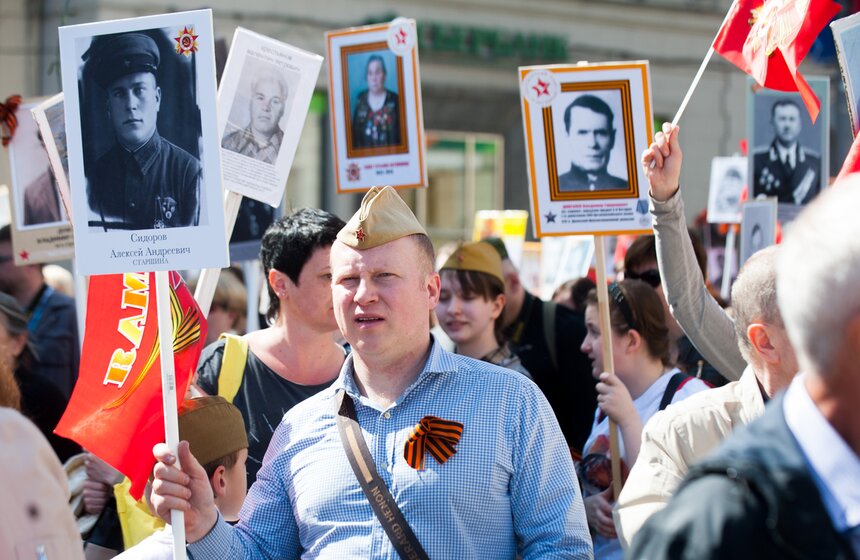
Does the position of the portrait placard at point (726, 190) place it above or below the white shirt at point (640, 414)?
above

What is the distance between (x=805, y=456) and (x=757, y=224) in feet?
16.9

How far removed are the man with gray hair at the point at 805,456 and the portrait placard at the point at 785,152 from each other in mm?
5486

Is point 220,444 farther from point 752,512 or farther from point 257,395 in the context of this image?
point 752,512

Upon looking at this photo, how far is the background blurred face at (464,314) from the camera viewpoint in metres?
5.52

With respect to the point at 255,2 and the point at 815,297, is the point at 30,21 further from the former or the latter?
the point at 815,297

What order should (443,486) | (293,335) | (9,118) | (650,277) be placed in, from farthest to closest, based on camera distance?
(9,118), (650,277), (293,335), (443,486)

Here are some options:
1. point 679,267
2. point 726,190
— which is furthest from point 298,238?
point 726,190

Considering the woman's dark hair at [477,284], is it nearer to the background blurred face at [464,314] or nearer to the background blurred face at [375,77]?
the background blurred face at [464,314]

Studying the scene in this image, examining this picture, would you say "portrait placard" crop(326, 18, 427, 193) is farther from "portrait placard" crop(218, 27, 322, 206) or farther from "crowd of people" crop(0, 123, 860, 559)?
"portrait placard" crop(218, 27, 322, 206)

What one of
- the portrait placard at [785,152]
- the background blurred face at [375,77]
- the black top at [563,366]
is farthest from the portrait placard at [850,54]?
the portrait placard at [785,152]

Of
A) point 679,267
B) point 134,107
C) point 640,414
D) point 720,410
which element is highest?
point 134,107

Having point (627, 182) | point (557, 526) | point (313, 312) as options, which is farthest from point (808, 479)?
point (627, 182)

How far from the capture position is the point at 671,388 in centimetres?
447

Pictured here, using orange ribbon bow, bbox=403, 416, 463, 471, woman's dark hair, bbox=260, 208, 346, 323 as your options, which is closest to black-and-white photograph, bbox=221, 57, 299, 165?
woman's dark hair, bbox=260, 208, 346, 323
